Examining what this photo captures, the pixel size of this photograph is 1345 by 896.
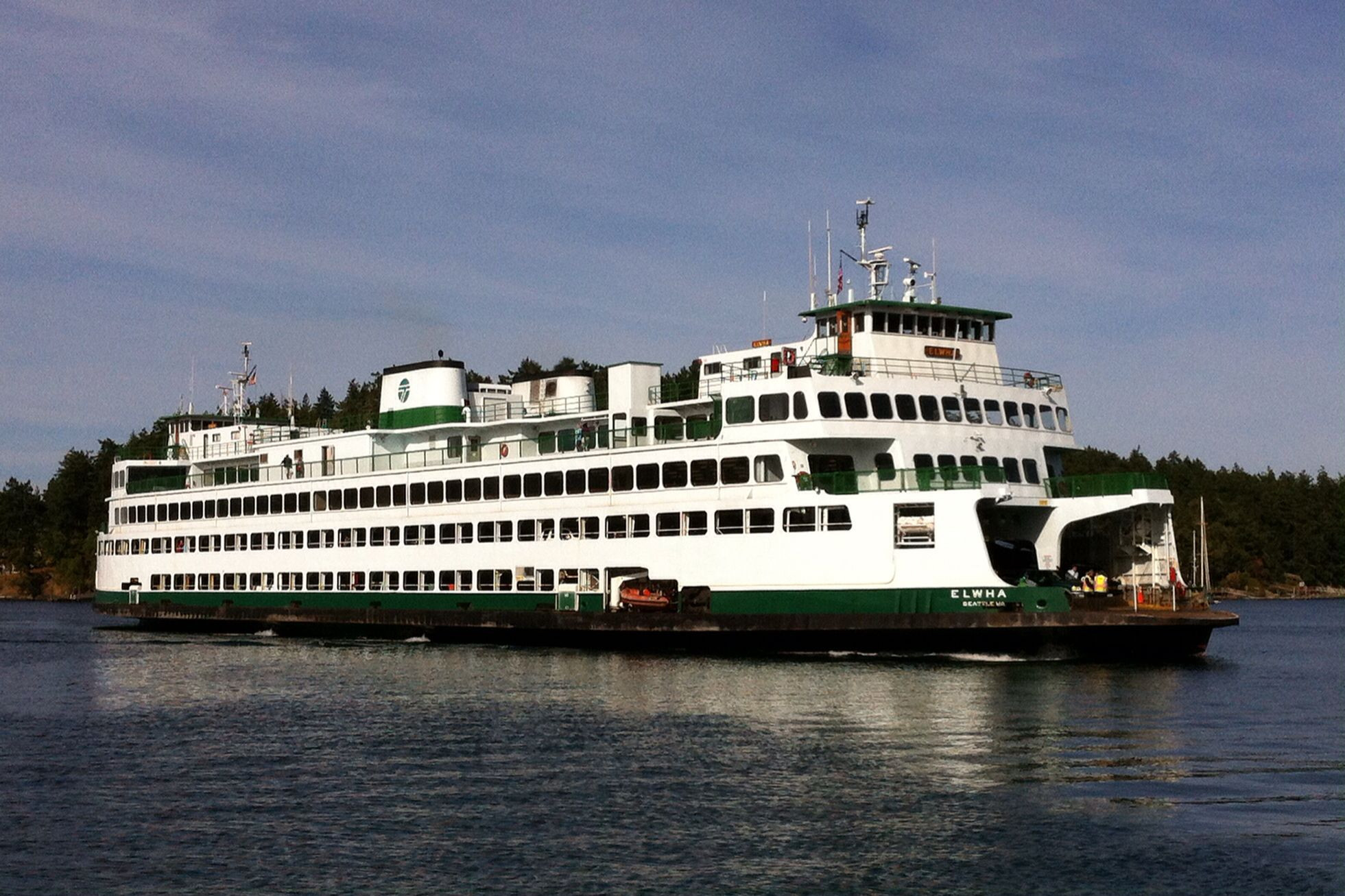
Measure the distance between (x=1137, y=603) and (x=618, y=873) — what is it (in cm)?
2670

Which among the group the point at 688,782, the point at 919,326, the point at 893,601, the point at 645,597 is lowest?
the point at 688,782

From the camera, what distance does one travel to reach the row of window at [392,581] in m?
50.3

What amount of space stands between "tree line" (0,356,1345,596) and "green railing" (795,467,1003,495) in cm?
10142

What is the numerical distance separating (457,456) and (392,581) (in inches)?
210

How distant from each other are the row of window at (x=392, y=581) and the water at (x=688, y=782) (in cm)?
875

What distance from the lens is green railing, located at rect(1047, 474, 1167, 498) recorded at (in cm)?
4256

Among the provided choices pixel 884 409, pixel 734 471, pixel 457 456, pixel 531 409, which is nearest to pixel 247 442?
pixel 457 456

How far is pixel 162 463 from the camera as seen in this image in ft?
224

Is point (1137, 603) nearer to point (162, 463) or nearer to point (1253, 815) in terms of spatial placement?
point (1253, 815)

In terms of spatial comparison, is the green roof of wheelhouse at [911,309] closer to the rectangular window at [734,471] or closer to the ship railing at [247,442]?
the rectangular window at [734,471]

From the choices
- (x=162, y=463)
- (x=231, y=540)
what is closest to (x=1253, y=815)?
(x=231, y=540)

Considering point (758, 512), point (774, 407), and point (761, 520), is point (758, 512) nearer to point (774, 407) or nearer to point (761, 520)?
point (761, 520)

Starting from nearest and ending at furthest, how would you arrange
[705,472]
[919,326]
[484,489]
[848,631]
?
[848,631] < [705,472] < [919,326] < [484,489]

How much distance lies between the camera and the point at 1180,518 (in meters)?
157
